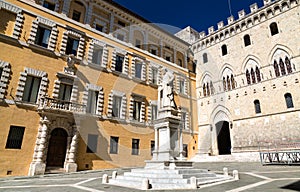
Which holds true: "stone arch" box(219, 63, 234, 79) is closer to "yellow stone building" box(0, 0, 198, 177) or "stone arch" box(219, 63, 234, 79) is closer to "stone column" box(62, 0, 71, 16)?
"yellow stone building" box(0, 0, 198, 177)

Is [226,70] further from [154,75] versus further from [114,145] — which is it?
[114,145]

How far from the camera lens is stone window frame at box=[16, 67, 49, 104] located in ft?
48.9

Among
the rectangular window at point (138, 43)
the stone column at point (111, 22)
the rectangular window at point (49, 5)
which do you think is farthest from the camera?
the rectangular window at point (138, 43)

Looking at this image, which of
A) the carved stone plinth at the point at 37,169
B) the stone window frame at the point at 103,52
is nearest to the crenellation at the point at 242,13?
the stone window frame at the point at 103,52

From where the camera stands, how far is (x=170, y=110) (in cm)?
1122

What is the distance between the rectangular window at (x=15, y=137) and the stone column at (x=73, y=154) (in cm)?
356

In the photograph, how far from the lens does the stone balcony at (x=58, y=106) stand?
1517cm

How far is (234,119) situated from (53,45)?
2180cm

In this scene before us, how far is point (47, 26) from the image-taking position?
17547mm

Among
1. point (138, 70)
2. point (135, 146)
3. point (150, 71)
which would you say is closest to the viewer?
point (135, 146)

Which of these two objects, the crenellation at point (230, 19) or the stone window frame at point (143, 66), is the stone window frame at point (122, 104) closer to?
the stone window frame at point (143, 66)

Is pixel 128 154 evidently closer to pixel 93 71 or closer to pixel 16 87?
pixel 93 71

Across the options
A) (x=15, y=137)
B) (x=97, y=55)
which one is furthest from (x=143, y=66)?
(x=15, y=137)

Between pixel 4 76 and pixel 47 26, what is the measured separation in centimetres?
591
